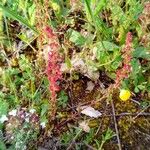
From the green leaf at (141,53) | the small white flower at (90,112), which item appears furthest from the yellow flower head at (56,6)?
the small white flower at (90,112)

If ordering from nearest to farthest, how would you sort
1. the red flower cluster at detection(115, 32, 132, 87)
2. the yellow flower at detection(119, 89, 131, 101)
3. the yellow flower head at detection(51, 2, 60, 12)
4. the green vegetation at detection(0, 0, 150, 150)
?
the red flower cluster at detection(115, 32, 132, 87), the green vegetation at detection(0, 0, 150, 150), the yellow flower at detection(119, 89, 131, 101), the yellow flower head at detection(51, 2, 60, 12)

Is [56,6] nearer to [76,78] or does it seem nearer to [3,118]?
[76,78]

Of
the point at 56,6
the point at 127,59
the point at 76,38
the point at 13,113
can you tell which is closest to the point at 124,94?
the point at 127,59

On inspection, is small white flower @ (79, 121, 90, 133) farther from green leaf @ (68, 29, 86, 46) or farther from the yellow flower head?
the yellow flower head

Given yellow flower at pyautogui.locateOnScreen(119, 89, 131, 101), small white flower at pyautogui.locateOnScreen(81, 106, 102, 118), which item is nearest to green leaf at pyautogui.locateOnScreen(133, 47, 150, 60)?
yellow flower at pyautogui.locateOnScreen(119, 89, 131, 101)

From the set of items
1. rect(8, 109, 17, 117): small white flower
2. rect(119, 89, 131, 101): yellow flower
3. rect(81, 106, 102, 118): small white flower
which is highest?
rect(119, 89, 131, 101): yellow flower

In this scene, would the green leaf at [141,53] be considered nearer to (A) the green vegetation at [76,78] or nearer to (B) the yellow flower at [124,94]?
(A) the green vegetation at [76,78]

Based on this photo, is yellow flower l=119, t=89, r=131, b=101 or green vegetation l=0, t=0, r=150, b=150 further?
yellow flower l=119, t=89, r=131, b=101

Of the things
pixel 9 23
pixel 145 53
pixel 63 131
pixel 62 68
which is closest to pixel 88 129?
pixel 63 131
